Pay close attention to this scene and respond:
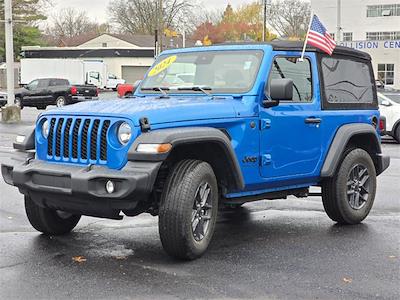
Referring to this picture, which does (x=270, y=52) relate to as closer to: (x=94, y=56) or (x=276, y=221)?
(x=276, y=221)

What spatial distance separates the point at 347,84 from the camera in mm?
7414

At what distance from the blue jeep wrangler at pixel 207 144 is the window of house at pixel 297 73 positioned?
0.6 inches

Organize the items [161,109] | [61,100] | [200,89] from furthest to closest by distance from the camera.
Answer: [61,100] → [200,89] → [161,109]

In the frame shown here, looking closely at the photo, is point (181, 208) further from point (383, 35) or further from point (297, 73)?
point (383, 35)

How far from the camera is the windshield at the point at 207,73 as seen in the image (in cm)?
635

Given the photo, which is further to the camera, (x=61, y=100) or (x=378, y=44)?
(x=378, y=44)

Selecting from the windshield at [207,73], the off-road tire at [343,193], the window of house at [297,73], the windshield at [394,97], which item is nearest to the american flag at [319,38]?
the window of house at [297,73]

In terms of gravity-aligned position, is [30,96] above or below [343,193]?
above

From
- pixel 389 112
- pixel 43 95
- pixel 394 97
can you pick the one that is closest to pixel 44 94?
pixel 43 95

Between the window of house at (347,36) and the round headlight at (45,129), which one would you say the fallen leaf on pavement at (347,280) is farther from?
the window of house at (347,36)

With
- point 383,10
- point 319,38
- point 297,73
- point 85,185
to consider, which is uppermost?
point 383,10

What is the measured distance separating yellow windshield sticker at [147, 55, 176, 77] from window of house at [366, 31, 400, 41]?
188 feet

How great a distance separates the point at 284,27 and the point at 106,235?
9562 cm

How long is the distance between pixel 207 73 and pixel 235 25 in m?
92.7
